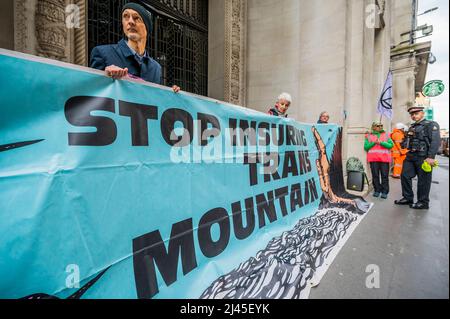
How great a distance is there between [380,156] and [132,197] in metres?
5.99

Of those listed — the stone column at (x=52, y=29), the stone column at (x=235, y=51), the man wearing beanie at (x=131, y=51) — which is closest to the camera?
the man wearing beanie at (x=131, y=51)

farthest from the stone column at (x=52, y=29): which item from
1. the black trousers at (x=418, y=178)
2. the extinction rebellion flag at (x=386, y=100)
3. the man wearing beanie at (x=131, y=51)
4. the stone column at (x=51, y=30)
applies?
the extinction rebellion flag at (x=386, y=100)

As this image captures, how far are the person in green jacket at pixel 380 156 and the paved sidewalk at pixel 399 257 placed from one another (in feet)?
5.67

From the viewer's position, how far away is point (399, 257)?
2205 mm

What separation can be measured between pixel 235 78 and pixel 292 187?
3.98 metres

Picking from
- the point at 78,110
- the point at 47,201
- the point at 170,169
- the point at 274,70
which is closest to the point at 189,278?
the point at 170,169

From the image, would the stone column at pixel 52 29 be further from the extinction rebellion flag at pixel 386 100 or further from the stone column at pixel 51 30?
the extinction rebellion flag at pixel 386 100

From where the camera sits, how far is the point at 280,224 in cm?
273

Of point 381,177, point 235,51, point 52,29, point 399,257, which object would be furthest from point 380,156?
point 52,29

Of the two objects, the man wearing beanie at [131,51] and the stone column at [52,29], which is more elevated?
the stone column at [52,29]

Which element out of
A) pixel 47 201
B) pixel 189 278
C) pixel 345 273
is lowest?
pixel 345 273

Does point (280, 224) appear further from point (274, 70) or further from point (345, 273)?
point (274, 70)

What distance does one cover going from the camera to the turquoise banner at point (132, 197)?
1.07 meters

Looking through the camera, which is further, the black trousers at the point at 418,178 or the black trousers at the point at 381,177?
the black trousers at the point at 381,177
